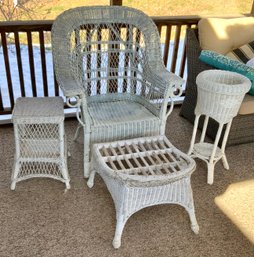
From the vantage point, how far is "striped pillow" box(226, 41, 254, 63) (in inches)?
110

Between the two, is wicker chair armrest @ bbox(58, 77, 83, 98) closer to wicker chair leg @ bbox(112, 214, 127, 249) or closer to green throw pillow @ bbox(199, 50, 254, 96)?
wicker chair leg @ bbox(112, 214, 127, 249)

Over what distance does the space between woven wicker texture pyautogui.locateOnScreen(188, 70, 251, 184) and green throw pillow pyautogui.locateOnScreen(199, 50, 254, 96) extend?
0.14 metres

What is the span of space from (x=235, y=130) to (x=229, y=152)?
197 millimetres

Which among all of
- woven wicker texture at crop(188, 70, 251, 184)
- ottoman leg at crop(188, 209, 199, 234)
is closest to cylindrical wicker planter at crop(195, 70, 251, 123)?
woven wicker texture at crop(188, 70, 251, 184)

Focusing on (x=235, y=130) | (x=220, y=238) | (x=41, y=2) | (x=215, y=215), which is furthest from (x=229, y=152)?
(x=41, y=2)

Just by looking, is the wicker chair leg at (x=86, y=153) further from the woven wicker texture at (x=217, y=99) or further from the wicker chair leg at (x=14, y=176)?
the woven wicker texture at (x=217, y=99)

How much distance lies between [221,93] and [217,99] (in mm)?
58

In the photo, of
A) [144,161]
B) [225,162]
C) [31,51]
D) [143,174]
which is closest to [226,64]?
[225,162]

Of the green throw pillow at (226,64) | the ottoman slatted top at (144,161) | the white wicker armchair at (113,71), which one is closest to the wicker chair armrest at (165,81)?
the white wicker armchair at (113,71)

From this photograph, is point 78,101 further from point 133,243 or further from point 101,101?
point 133,243

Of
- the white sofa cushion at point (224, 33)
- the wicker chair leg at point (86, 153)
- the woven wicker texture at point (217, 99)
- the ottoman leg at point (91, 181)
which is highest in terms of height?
the white sofa cushion at point (224, 33)

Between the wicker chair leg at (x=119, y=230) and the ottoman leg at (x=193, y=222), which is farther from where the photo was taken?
the ottoman leg at (x=193, y=222)

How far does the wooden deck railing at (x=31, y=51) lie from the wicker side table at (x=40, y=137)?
729 millimetres

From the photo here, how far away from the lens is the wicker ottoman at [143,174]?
1.66m
